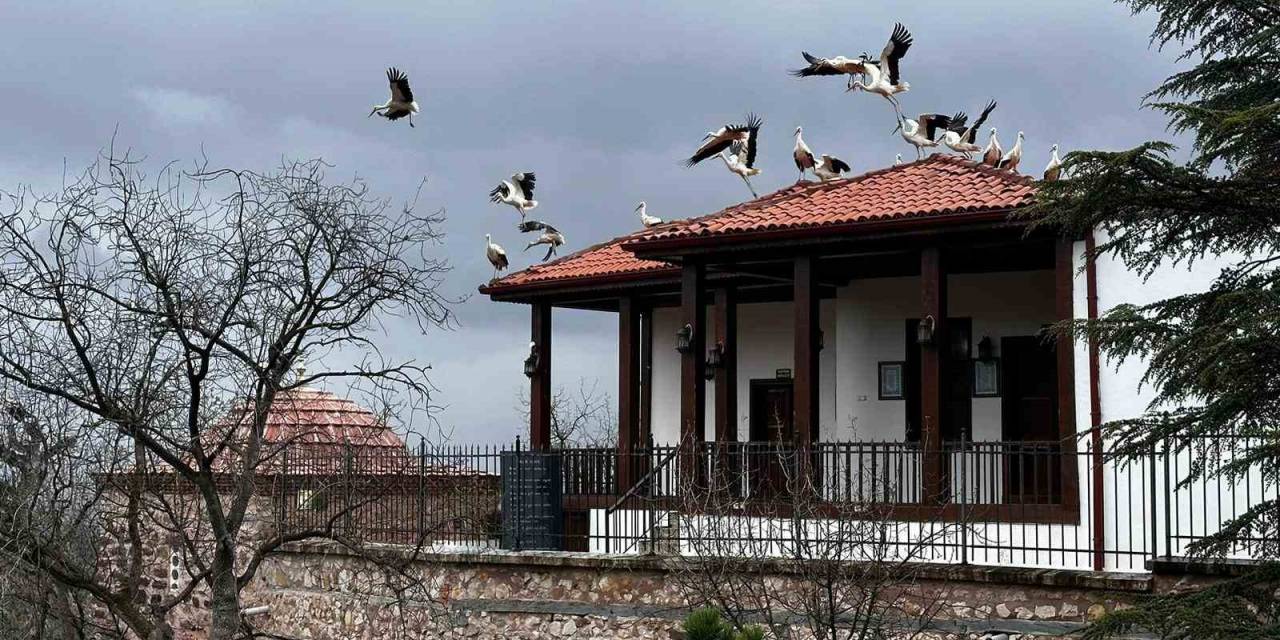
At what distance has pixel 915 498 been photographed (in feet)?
49.1

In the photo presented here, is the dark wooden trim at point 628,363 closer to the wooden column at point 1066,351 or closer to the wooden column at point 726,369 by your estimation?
the wooden column at point 726,369

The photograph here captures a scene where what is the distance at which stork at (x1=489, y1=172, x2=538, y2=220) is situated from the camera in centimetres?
2436

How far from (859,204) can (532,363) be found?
6406 millimetres

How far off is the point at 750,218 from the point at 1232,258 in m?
5.38

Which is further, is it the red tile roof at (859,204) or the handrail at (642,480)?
the red tile roof at (859,204)

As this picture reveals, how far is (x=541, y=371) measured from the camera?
22.4m

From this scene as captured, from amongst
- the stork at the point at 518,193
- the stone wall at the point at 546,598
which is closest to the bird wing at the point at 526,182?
the stork at the point at 518,193

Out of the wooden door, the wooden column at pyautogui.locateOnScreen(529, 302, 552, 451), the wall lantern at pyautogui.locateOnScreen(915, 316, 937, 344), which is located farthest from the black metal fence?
the wooden column at pyautogui.locateOnScreen(529, 302, 552, 451)

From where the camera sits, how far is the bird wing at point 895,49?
20.9m

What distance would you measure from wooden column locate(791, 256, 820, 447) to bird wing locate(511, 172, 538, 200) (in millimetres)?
7640

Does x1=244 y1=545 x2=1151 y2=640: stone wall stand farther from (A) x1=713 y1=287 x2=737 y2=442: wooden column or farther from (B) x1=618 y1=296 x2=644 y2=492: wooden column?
(B) x1=618 y1=296 x2=644 y2=492: wooden column

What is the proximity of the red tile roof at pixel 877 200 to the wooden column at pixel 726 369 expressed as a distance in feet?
5.30

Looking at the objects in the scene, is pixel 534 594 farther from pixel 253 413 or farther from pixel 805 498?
pixel 253 413

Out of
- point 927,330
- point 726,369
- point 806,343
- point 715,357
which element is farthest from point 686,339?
point 927,330
